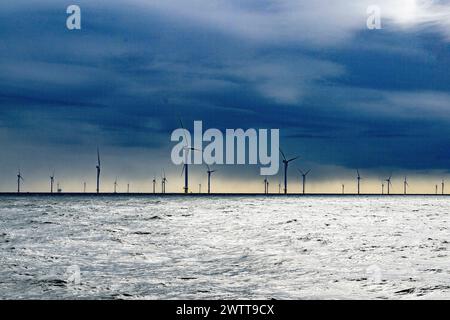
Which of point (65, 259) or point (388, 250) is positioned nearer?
point (65, 259)

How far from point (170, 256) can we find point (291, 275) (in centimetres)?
1078

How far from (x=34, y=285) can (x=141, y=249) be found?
53.0 feet

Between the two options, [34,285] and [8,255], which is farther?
[8,255]

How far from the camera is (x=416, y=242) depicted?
49.3 meters

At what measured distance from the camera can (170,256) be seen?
119 feet
